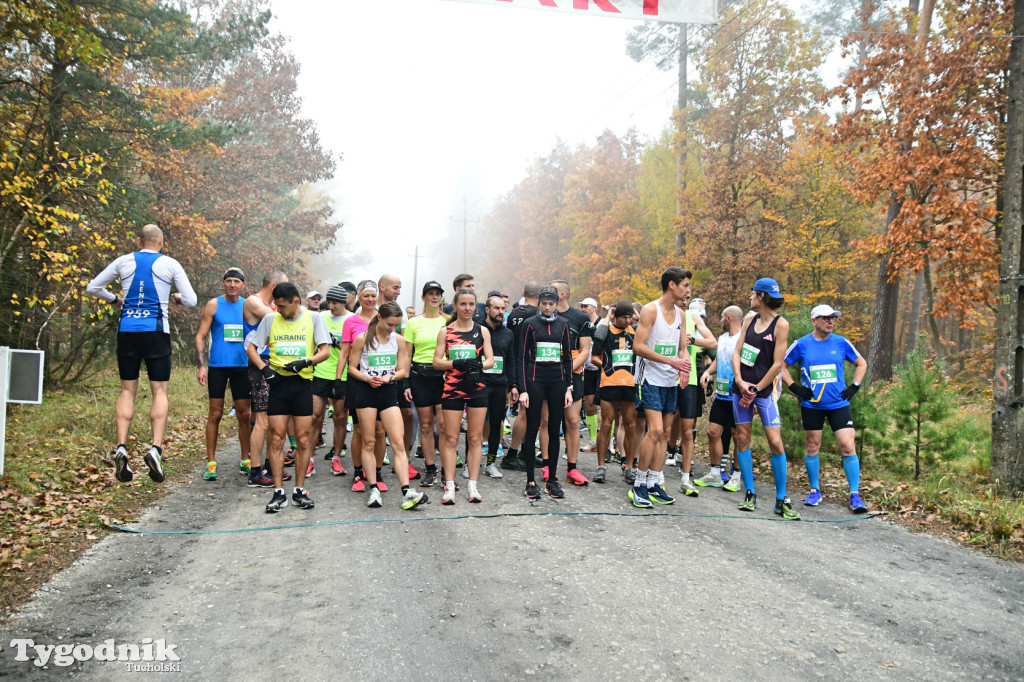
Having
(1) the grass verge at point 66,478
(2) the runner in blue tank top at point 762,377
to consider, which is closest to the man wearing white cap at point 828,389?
(2) the runner in blue tank top at point 762,377

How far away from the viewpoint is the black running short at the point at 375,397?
271 inches

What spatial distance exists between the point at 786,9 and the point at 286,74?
22.8 meters

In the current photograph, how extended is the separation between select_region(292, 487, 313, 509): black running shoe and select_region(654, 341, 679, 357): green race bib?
12.7ft

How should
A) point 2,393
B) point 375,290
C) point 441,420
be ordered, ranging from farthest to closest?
1. point 375,290
2. point 441,420
3. point 2,393

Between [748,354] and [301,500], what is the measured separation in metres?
4.86

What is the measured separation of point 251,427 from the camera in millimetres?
8562

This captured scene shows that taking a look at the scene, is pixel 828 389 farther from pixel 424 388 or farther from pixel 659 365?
pixel 424 388

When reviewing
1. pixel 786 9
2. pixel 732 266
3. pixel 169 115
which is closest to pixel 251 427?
pixel 169 115

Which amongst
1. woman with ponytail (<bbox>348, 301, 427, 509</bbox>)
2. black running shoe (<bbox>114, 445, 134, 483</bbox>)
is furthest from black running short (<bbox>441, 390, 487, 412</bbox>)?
black running shoe (<bbox>114, 445, 134, 483</bbox>)

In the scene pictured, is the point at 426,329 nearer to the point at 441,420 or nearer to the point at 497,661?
the point at 441,420

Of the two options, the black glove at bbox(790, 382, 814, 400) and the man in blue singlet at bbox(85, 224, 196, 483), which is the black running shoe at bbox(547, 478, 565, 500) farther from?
the man in blue singlet at bbox(85, 224, 196, 483)

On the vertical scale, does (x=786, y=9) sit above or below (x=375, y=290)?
above

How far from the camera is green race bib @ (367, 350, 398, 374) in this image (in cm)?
686

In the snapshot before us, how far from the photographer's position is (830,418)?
7438mm
